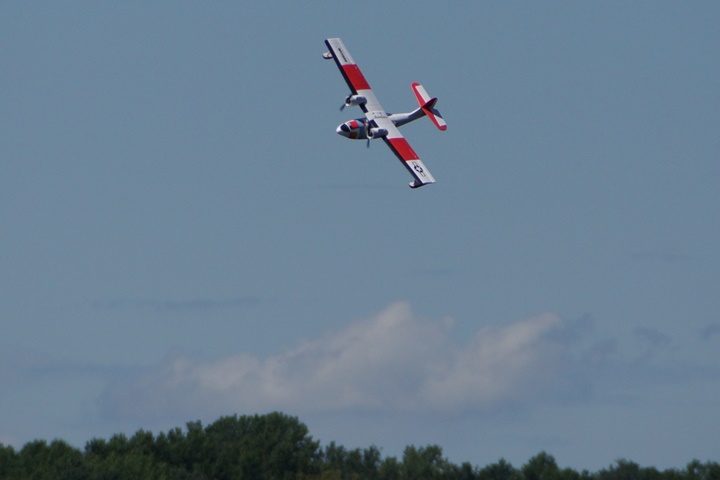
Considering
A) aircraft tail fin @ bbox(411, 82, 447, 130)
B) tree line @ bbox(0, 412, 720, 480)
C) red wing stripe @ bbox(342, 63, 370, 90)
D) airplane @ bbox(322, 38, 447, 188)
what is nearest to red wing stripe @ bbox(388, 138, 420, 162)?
airplane @ bbox(322, 38, 447, 188)

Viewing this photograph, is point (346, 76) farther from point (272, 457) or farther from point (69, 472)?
point (272, 457)

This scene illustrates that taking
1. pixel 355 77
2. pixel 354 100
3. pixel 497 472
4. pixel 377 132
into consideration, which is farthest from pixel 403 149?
pixel 497 472

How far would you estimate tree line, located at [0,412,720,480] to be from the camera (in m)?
120

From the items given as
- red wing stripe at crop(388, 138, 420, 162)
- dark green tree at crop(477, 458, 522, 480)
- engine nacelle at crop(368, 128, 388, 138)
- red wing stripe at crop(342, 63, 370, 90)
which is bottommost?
dark green tree at crop(477, 458, 522, 480)

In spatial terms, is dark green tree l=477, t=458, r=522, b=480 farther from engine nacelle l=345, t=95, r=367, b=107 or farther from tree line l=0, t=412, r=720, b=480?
engine nacelle l=345, t=95, r=367, b=107

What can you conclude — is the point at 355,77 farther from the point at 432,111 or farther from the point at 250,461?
the point at 250,461

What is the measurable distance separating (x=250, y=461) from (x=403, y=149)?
47.8 m

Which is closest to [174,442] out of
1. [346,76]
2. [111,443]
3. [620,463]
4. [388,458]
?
[111,443]

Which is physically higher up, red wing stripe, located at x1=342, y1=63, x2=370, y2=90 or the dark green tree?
red wing stripe, located at x1=342, y1=63, x2=370, y2=90

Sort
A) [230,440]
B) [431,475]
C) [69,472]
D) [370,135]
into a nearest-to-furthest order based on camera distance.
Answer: [370,135] → [69,472] → [431,475] → [230,440]

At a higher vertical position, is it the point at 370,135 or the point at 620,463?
the point at 370,135

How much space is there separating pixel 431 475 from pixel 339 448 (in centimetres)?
1373

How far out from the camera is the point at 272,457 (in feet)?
448

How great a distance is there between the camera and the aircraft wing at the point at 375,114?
3666 inches
